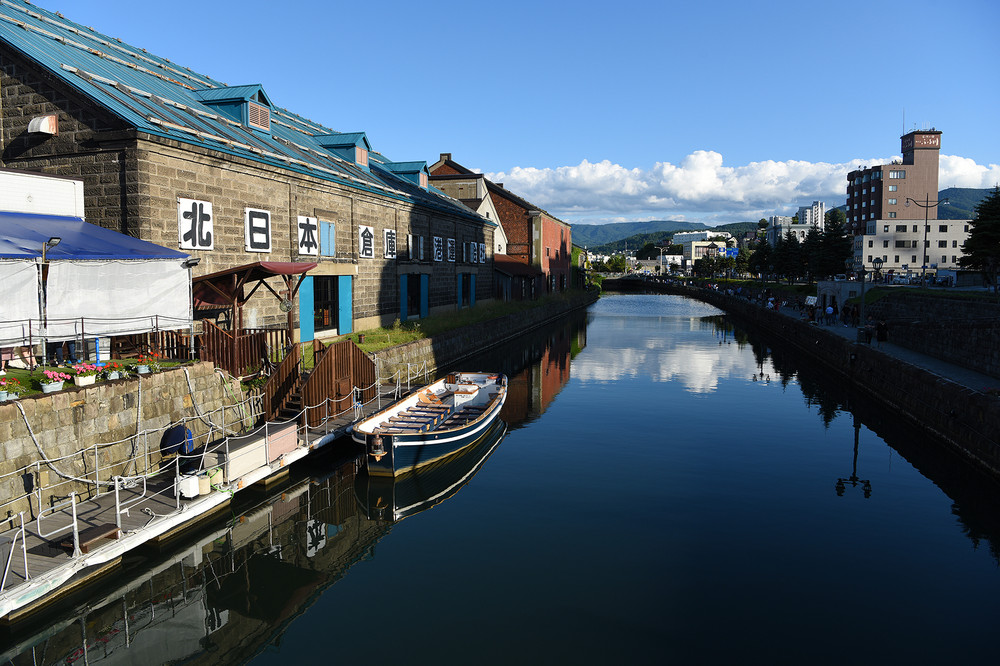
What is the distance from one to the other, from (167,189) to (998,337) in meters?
31.3

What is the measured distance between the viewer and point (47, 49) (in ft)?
74.0

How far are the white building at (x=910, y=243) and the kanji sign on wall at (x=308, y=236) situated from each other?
10361 centimetres

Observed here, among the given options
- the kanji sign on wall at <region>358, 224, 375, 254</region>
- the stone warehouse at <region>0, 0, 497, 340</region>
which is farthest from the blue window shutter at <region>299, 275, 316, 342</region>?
the kanji sign on wall at <region>358, 224, 375, 254</region>

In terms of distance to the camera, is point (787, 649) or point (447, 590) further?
point (447, 590)

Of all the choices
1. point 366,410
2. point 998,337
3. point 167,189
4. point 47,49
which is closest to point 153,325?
point 167,189

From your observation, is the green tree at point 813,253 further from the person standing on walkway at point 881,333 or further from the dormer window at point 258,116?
the dormer window at point 258,116

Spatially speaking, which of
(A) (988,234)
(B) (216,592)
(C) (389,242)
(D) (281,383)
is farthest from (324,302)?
(A) (988,234)

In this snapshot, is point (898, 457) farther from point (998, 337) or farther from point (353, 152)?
point (353, 152)

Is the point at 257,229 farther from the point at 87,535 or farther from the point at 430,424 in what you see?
the point at 87,535

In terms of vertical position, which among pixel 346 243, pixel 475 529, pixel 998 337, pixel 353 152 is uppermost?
pixel 353 152

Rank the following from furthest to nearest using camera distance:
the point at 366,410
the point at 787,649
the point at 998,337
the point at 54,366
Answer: the point at 998,337 → the point at 366,410 → the point at 54,366 → the point at 787,649

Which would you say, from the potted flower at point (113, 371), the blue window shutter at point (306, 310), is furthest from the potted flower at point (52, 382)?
the blue window shutter at point (306, 310)

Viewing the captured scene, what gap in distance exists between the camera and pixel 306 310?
28922 millimetres

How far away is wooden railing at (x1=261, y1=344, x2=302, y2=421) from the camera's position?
19.6 metres
